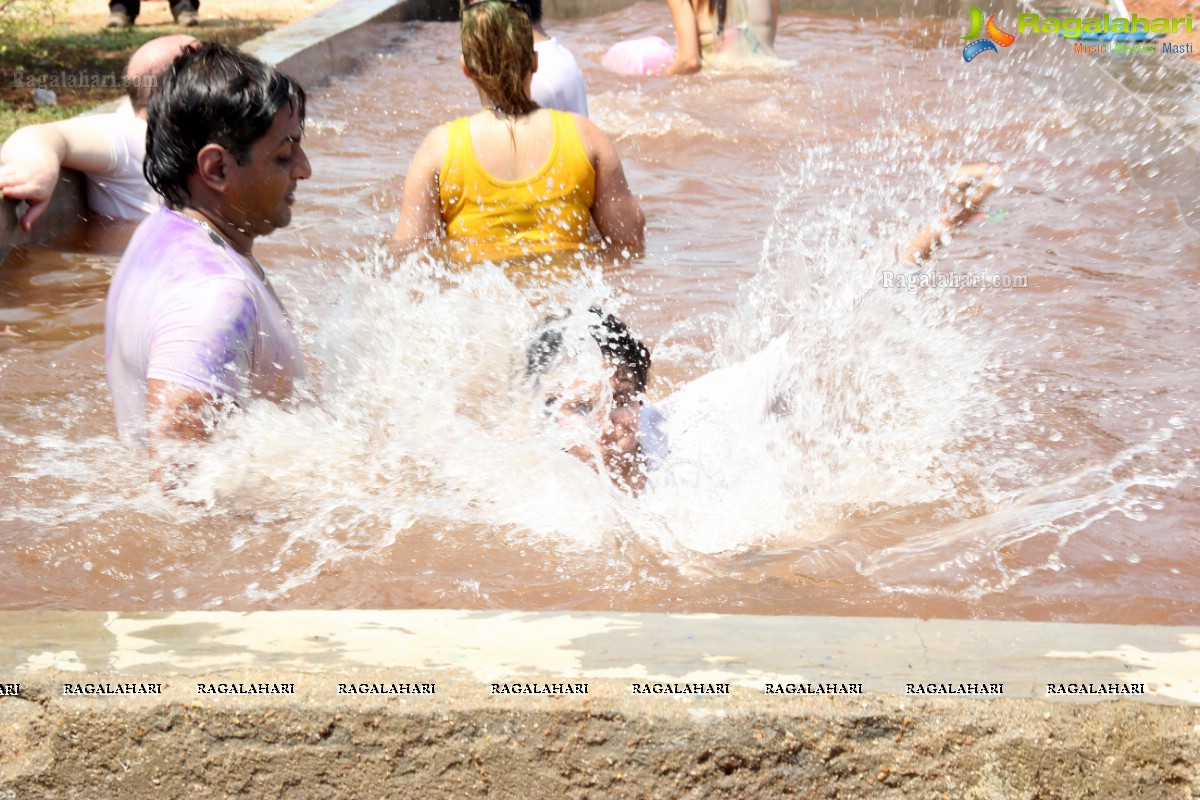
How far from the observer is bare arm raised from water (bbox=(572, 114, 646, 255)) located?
4.40 m

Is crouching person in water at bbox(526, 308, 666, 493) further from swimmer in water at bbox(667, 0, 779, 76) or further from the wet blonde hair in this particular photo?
swimmer in water at bbox(667, 0, 779, 76)

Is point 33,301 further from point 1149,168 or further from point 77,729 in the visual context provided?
point 1149,168

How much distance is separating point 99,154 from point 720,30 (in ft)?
18.7

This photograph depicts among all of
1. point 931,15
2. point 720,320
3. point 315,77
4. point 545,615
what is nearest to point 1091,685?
point 545,615

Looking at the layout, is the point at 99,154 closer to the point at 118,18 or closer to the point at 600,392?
the point at 600,392

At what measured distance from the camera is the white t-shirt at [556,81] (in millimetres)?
5090

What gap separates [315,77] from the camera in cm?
902

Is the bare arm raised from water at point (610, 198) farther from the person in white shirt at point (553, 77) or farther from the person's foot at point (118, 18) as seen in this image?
the person's foot at point (118, 18)

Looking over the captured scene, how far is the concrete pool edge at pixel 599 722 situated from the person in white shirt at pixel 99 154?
2919 millimetres

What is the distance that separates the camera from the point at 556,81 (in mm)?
5121
